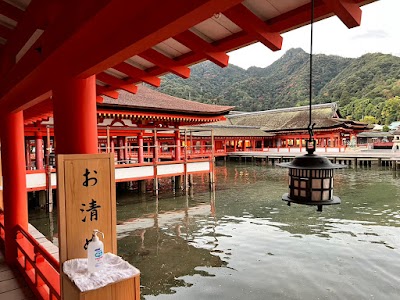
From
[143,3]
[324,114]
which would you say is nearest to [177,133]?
[143,3]

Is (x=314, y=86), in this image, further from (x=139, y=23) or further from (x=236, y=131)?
(x=139, y=23)

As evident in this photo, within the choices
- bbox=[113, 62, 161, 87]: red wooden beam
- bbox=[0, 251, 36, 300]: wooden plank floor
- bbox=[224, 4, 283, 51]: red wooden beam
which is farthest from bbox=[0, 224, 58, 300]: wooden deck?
bbox=[224, 4, 283, 51]: red wooden beam

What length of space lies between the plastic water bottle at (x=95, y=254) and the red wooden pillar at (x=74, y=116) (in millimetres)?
754

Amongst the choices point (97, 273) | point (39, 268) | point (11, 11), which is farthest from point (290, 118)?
point (97, 273)

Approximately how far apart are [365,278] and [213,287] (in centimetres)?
297

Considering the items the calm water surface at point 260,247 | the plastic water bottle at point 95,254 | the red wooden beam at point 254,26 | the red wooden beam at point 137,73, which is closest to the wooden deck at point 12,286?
the calm water surface at point 260,247

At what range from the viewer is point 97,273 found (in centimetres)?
222

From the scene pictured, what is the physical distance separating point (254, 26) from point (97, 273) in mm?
2156

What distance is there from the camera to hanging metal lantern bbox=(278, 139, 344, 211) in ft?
8.87

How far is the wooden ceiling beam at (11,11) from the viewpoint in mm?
2873

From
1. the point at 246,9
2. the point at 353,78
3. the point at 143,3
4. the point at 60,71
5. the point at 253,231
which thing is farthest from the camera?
the point at 353,78

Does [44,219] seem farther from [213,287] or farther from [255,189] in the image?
[255,189]

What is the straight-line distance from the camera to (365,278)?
5.69 m

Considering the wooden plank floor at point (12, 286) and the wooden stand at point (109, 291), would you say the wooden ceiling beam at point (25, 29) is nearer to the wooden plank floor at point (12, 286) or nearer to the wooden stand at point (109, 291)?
the wooden stand at point (109, 291)
